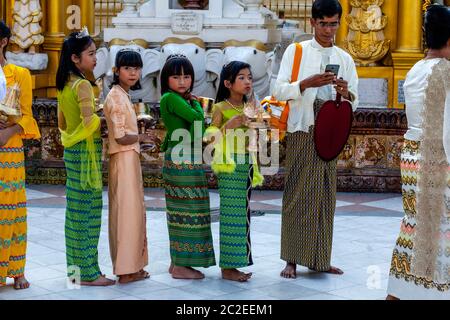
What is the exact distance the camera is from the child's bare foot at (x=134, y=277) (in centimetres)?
566

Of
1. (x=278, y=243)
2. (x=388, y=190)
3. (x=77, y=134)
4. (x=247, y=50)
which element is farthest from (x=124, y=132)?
(x=247, y=50)

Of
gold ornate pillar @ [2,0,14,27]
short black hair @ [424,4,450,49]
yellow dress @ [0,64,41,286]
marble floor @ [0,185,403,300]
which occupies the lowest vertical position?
marble floor @ [0,185,403,300]

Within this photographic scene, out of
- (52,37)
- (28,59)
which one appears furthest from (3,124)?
(52,37)

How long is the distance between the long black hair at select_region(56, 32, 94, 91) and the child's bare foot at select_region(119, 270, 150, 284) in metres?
1.18

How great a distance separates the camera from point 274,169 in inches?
365

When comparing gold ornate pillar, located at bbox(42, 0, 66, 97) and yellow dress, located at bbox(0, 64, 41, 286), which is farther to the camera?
gold ornate pillar, located at bbox(42, 0, 66, 97)

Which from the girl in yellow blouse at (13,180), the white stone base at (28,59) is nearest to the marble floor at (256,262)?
the girl in yellow blouse at (13,180)

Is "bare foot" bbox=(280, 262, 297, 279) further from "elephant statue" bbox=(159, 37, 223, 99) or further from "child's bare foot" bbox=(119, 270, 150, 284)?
"elephant statue" bbox=(159, 37, 223, 99)

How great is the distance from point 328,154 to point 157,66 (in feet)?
17.1

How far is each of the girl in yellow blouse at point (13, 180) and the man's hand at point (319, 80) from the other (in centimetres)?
163

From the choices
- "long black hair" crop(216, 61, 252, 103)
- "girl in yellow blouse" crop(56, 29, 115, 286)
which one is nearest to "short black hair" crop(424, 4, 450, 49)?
"long black hair" crop(216, 61, 252, 103)

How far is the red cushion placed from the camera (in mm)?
5762
